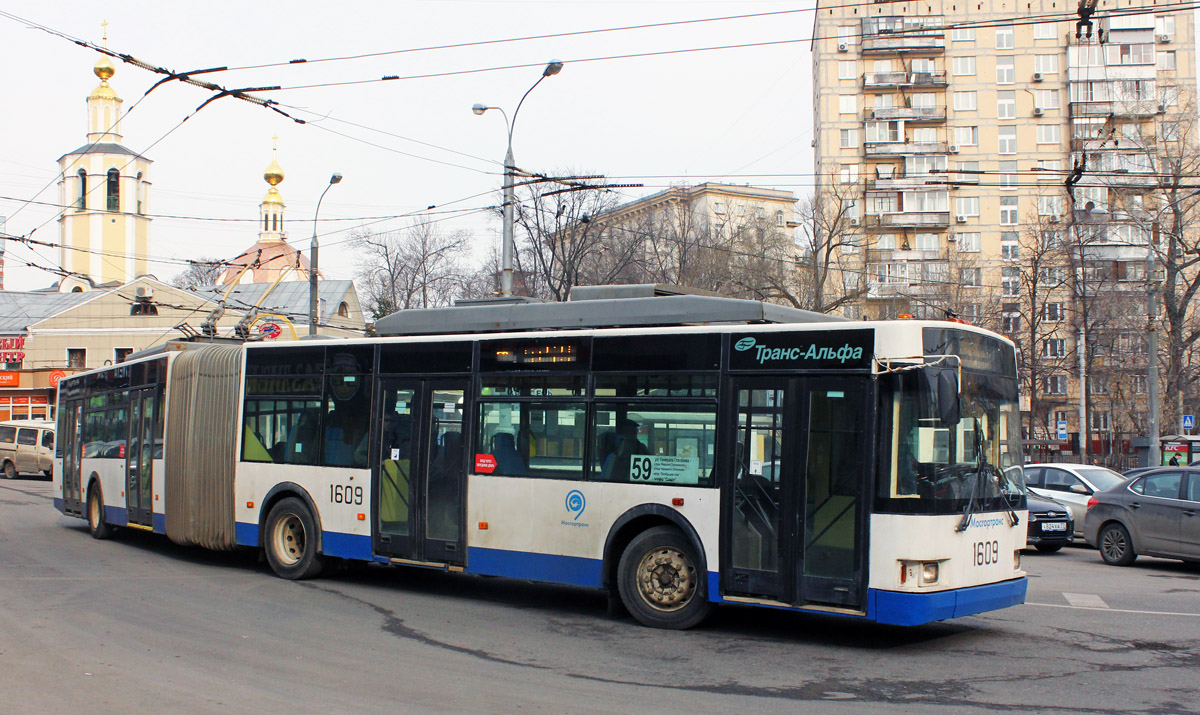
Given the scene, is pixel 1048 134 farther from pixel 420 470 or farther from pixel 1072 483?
pixel 420 470

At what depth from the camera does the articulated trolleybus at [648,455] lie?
27.6 feet

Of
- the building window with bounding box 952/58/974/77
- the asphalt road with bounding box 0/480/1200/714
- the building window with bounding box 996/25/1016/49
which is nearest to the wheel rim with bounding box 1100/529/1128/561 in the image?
the asphalt road with bounding box 0/480/1200/714

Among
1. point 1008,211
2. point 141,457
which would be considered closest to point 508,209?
point 141,457

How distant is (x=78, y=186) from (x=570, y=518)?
2978 inches

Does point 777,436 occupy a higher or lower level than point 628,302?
lower

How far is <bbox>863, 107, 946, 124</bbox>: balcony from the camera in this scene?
2461 inches

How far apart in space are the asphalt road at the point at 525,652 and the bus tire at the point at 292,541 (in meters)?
0.29

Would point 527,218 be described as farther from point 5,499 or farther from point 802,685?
point 802,685

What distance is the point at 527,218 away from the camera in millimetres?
41906

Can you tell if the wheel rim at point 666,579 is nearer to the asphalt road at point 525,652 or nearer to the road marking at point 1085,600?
the asphalt road at point 525,652

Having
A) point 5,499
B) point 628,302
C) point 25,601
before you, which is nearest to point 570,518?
point 628,302

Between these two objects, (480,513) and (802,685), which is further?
(480,513)

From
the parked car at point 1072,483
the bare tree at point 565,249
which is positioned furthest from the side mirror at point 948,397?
the bare tree at point 565,249

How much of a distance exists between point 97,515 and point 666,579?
38.0 ft
